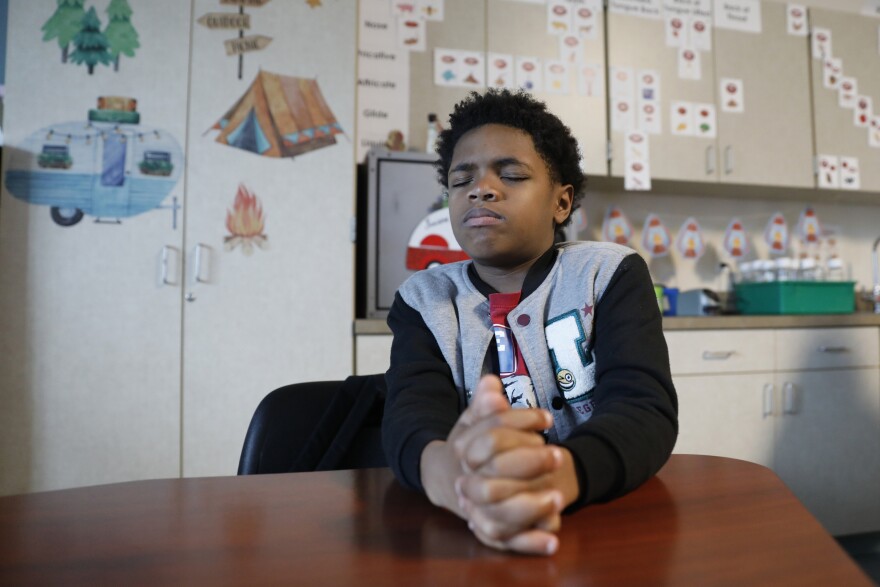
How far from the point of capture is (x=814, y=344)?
215 cm

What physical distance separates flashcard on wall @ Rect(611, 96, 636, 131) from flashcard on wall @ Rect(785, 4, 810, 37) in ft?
2.79

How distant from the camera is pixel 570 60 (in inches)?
89.9

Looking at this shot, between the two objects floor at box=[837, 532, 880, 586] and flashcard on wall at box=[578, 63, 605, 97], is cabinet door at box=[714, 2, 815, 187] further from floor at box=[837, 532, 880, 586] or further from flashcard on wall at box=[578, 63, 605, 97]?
floor at box=[837, 532, 880, 586]

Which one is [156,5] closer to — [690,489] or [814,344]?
[690,489]

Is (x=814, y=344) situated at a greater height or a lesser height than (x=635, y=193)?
lesser

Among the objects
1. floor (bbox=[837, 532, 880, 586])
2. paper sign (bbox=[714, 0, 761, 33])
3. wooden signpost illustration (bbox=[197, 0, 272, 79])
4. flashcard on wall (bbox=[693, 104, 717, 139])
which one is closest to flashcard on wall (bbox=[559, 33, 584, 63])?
flashcard on wall (bbox=[693, 104, 717, 139])

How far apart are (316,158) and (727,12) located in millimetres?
1870

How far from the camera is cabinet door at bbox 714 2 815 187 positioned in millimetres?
2412

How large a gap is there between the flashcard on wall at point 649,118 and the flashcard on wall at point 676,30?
28 cm

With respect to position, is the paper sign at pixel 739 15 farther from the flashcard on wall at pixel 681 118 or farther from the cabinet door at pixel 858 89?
the flashcard on wall at pixel 681 118

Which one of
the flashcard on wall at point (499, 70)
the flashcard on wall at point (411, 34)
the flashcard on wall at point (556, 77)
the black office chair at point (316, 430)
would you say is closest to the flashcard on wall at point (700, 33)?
the flashcard on wall at point (556, 77)

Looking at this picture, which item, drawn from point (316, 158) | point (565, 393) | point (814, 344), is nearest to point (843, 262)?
point (814, 344)

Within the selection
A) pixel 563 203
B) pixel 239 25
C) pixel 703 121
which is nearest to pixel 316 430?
pixel 563 203

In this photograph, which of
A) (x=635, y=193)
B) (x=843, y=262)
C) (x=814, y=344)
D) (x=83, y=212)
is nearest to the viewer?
(x=83, y=212)
